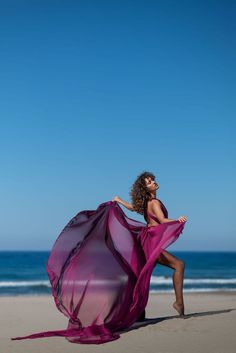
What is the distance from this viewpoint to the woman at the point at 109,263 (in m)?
7.00

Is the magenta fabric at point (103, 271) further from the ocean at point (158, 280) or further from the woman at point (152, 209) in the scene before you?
the ocean at point (158, 280)

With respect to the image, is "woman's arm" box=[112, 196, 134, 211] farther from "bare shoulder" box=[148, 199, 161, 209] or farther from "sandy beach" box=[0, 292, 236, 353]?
"sandy beach" box=[0, 292, 236, 353]

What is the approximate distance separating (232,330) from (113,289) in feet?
5.75

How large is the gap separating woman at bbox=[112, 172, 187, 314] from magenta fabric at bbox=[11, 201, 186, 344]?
0.11 meters

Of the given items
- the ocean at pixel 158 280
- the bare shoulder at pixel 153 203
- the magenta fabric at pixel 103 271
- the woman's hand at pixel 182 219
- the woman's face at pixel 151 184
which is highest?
the woman's face at pixel 151 184

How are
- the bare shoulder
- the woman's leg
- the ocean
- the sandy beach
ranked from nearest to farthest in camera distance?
the sandy beach < the woman's leg < the bare shoulder < the ocean

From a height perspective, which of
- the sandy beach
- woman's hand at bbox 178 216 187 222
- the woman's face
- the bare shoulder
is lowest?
the sandy beach

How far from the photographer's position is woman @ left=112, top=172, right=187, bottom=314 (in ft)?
25.0

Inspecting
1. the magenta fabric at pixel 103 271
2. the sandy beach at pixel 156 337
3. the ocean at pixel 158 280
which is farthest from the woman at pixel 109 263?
the ocean at pixel 158 280

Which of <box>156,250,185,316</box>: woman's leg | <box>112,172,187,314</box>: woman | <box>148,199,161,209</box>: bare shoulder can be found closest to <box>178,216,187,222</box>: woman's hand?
<box>112,172,187,314</box>: woman

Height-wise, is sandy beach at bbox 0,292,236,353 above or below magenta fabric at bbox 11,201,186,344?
below

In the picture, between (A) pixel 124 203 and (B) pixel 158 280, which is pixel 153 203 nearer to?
(A) pixel 124 203

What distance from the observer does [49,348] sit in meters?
6.46

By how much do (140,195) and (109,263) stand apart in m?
1.20
